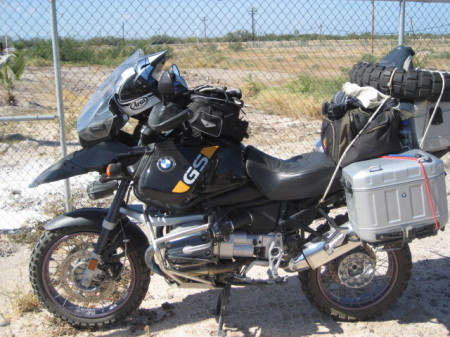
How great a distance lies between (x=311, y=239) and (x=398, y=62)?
1.31 m

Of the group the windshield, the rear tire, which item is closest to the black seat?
the rear tire

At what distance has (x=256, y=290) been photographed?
13.8 feet

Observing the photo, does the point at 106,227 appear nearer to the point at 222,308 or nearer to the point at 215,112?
the point at 222,308

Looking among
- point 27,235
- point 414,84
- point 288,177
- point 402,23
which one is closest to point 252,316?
point 288,177

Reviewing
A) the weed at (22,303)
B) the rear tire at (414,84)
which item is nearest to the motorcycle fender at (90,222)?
the weed at (22,303)

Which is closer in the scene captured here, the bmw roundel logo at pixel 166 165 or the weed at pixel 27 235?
the bmw roundel logo at pixel 166 165

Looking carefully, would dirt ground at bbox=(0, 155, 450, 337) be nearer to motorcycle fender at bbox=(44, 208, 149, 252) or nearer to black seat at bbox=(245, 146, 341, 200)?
motorcycle fender at bbox=(44, 208, 149, 252)

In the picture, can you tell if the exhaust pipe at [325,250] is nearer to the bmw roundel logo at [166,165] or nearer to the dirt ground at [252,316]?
the dirt ground at [252,316]

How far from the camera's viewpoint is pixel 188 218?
3.35m

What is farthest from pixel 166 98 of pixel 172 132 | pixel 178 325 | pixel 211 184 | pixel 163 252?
pixel 178 325

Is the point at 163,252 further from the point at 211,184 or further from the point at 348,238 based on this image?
the point at 348,238

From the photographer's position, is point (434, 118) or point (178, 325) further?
point (178, 325)

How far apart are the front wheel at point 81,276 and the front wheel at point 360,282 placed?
1.12 m

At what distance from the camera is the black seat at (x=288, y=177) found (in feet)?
11.0
